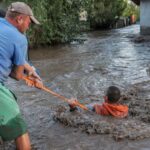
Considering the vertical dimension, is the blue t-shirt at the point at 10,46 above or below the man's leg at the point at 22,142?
above

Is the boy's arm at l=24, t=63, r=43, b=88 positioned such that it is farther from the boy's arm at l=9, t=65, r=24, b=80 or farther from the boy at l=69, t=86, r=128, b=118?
the boy at l=69, t=86, r=128, b=118

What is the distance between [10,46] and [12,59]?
0.63 ft

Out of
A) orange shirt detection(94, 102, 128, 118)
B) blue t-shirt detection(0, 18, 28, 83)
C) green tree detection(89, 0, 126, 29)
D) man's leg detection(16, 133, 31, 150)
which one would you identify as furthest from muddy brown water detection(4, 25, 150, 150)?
green tree detection(89, 0, 126, 29)

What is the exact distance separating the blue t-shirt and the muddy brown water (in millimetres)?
1511

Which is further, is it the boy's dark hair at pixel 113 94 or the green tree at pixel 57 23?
the green tree at pixel 57 23

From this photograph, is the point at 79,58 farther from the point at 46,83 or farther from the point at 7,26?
the point at 7,26

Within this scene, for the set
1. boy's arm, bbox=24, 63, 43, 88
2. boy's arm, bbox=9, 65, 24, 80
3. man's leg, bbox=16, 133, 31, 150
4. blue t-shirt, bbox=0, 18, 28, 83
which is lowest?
man's leg, bbox=16, 133, 31, 150

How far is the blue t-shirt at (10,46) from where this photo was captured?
4609mm

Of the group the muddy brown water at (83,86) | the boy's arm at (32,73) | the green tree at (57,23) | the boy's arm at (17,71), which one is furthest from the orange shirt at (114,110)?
the green tree at (57,23)

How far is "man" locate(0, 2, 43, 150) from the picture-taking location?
15.2 ft

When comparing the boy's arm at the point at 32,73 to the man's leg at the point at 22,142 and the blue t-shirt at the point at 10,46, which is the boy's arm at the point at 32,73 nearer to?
the blue t-shirt at the point at 10,46

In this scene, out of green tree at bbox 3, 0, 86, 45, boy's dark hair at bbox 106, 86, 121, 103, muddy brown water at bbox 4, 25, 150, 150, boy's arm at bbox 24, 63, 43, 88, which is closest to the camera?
boy's arm at bbox 24, 63, 43, 88

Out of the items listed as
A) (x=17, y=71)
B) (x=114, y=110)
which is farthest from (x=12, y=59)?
(x=114, y=110)

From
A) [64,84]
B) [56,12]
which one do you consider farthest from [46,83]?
[56,12]
